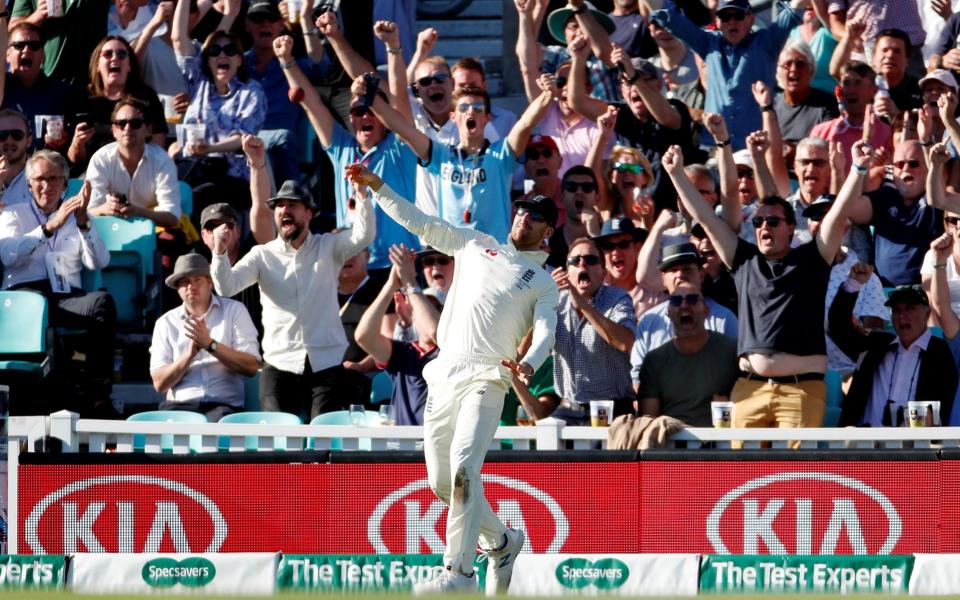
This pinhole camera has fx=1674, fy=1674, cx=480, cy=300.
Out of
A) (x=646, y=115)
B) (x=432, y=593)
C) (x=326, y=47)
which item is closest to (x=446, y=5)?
(x=326, y=47)

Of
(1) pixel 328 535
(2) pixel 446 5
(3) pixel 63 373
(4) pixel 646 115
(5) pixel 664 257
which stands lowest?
(1) pixel 328 535

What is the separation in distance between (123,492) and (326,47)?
17.7ft

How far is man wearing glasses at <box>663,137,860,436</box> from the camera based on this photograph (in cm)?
1027

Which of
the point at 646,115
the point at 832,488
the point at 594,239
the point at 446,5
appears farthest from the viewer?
the point at 446,5

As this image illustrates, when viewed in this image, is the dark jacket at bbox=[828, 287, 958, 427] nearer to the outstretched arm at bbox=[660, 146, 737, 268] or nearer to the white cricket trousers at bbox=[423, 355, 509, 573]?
the outstretched arm at bbox=[660, 146, 737, 268]

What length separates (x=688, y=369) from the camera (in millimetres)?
10508

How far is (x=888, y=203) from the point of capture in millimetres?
12000

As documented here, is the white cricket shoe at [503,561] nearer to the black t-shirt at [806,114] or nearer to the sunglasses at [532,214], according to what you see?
the sunglasses at [532,214]

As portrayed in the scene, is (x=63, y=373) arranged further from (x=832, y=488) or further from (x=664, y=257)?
(x=832, y=488)

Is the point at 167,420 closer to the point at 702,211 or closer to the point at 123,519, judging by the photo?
the point at 123,519

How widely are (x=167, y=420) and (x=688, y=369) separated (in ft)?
10.7

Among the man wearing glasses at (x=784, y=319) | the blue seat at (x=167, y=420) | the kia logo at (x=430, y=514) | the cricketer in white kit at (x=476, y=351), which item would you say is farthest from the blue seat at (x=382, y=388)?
the cricketer in white kit at (x=476, y=351)

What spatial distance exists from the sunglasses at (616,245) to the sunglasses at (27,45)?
5070 mm

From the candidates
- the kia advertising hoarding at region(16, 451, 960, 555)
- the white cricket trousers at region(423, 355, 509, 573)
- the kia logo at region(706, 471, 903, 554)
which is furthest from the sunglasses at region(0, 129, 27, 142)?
the kia logo at region(706, 471, 903, 554)
